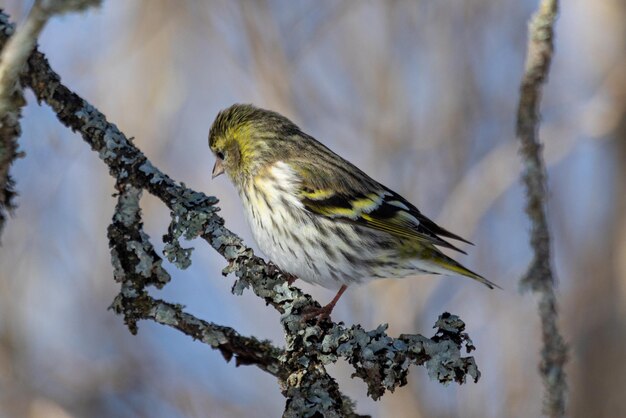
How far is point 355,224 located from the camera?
3.59m

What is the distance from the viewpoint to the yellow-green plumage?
136 inches

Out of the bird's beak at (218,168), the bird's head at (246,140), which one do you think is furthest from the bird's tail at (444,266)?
the bird's beak at (218,168)

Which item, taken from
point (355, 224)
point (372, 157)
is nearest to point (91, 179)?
point (372, 157)

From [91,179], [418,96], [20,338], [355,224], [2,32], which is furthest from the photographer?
[418,96]

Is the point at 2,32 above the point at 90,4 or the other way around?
above

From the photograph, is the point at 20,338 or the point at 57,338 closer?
the point at 20,338

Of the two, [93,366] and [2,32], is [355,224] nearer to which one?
[2,32]

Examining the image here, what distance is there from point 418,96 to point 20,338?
3240 millimetres

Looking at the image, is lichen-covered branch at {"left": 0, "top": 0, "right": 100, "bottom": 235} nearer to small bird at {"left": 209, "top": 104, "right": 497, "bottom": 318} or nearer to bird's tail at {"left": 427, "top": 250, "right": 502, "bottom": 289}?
small bird at {"left": 209, "top": 104, "right": 497, "bottom": 318}

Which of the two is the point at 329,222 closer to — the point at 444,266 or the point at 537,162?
the point at 444,266

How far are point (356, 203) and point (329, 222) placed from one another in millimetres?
169

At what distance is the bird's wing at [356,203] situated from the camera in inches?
140

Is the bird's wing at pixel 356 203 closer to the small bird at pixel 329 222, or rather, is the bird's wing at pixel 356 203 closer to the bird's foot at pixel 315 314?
the small bird at pixel 329 222

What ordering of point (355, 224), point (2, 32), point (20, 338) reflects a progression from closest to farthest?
point (2, 32) → point (355, 224) → point (20, 338)
